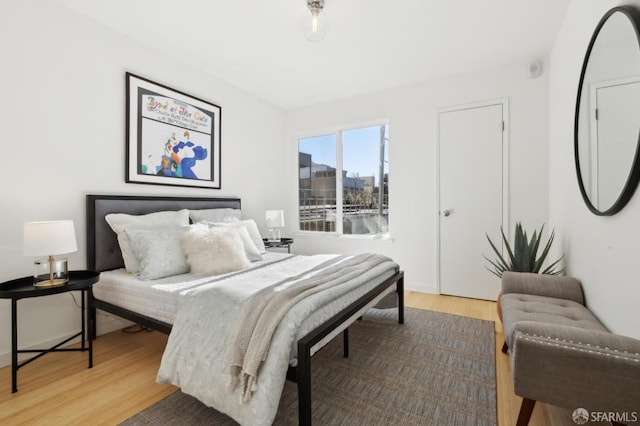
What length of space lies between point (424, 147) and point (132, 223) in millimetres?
3241

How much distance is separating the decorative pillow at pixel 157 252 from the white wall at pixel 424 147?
94.2 inches

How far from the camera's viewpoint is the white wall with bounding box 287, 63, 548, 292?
3184 millimetres

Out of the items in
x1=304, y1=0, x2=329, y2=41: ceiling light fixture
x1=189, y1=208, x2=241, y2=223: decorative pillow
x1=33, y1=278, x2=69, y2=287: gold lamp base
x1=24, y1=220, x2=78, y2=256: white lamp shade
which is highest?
x1=304, y1=0, x2=329, y2=41: ceiling light fixture

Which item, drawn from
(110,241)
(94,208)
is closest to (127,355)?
(110,241)

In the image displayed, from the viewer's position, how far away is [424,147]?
12.3ft

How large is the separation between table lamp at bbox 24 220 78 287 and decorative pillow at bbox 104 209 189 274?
1.39 feet

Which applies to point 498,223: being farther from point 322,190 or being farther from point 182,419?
point 182,419

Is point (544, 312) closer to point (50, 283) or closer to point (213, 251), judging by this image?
point (213, 251)

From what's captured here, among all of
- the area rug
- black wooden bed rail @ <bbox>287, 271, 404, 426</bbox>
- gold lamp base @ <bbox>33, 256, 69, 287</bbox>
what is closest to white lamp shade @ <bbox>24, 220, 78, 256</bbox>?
gold lamp base @ <bbox>33, 256, 69, 287</bbox>

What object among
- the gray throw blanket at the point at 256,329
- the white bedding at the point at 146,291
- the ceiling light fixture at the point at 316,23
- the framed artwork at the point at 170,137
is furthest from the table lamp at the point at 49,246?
the ceiling light fixture at the point at 316,23

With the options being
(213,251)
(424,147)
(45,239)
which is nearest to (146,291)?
(213,251)

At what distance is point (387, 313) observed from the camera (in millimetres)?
3045

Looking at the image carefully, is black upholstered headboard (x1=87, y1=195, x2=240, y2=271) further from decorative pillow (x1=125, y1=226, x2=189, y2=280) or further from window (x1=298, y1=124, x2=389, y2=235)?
window (x1=298, y1=124, x2=389, y2=235)

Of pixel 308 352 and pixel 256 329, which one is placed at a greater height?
pixel 256 329
